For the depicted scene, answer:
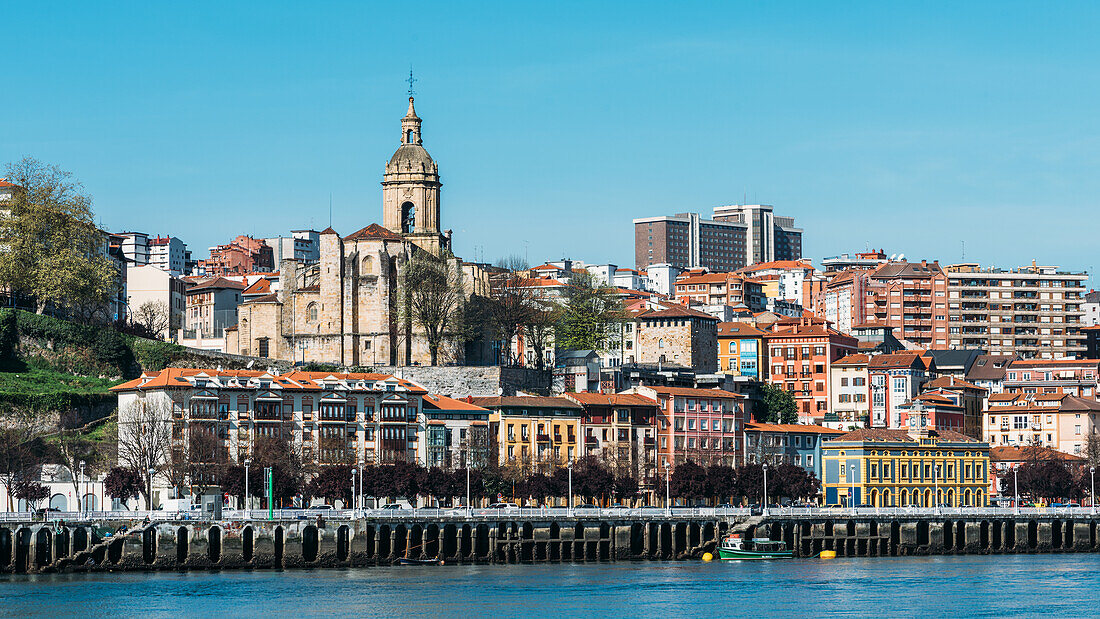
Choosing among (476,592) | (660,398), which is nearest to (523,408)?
(660,398)

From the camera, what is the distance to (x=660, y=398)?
129125mm

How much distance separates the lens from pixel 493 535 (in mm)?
94625

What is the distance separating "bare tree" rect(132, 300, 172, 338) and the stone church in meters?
19.5

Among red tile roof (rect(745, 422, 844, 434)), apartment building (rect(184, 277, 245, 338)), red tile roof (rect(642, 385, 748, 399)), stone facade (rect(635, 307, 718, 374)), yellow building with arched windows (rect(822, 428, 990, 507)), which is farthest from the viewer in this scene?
apartment building (rect(184, 277, 245, 338))

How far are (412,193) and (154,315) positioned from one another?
3056 centimetres

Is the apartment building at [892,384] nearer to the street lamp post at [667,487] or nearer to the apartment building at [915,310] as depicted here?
the street lamp post at [667,487]

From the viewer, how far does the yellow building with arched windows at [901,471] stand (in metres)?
129

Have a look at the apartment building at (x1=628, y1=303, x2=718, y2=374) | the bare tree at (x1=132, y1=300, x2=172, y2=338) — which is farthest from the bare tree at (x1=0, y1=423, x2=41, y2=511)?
the apartment building at (x1=628, y1=303, x2=718, y2=374)

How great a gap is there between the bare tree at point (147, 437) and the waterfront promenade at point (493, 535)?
1185 cm

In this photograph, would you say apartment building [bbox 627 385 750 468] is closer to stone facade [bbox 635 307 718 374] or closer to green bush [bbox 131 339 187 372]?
stone facade [bbox 635 307 718 374]

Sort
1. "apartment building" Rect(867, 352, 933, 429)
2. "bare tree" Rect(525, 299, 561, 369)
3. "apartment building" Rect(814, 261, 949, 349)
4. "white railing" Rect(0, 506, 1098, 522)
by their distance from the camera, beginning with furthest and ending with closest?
"apartment building" Rect(814, 261, 949, 349), "apartment building" Rect(867, 352, 933, 429), "bare tree" Rect(525, 299, 561, 369), "white railing" Rect(0, 506, 1098, 522)

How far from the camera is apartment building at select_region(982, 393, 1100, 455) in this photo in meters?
151

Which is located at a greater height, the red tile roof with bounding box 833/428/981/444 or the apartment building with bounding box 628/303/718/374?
the apartment building with bounding box 628/303/718/374

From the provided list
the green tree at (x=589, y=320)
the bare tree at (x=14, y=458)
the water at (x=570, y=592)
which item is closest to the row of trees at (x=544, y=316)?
the green tree at (x=589, y=320)
